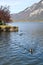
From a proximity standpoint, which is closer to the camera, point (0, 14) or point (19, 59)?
point (19, 59)

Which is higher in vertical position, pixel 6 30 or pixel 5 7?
pixel 5 7

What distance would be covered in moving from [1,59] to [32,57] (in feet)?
13.0

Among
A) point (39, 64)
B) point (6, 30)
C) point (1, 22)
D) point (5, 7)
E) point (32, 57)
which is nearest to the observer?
point (39, 64)

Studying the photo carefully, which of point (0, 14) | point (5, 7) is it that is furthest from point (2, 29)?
point (5, 7)

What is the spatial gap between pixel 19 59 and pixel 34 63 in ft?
8.78

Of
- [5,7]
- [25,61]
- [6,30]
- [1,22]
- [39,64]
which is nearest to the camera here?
[39,64]

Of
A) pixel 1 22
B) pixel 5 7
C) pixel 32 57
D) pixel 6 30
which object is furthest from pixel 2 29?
pixel 32 57

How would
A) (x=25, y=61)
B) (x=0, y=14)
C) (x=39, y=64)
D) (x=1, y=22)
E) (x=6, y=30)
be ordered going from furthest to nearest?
(x=0, y=14)
(x=1, y=22)
(x=6, y=30)
(x=25, y=61)
(x=39, y=64)

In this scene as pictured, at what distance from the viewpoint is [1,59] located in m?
25.0

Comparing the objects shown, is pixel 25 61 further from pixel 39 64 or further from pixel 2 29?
pixel 2 29

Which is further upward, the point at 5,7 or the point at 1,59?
the point at 5,7

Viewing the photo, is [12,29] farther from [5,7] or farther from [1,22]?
[5,7]

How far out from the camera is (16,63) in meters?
23.2

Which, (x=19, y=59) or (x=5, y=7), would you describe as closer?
(x=19, y=59)
